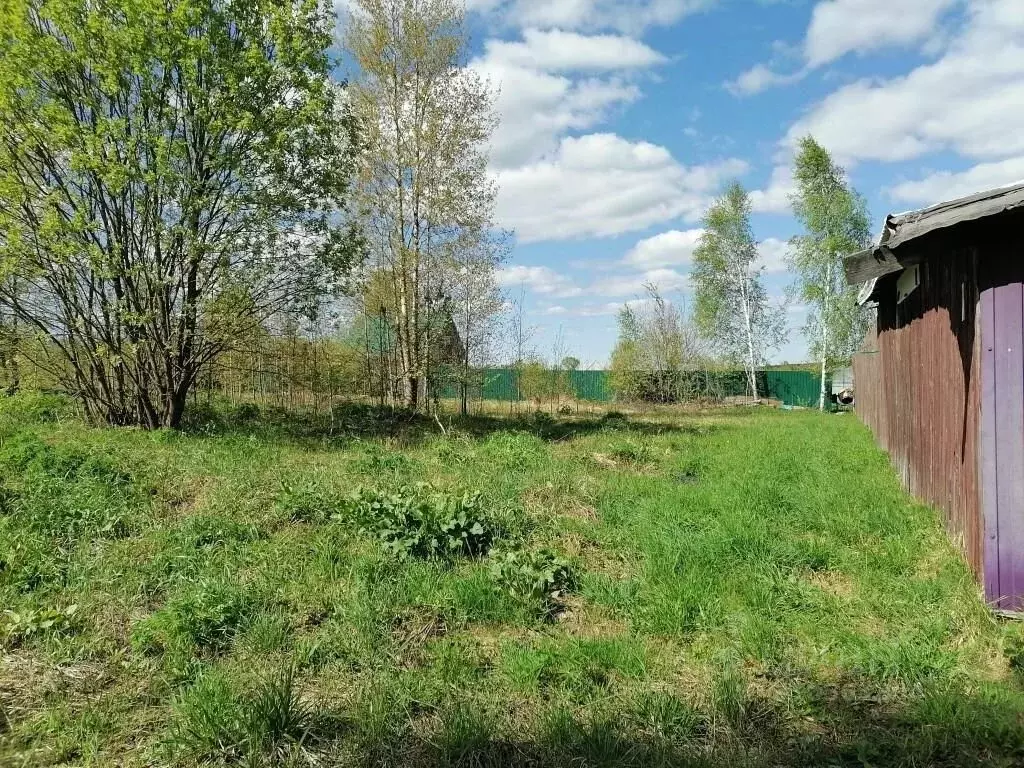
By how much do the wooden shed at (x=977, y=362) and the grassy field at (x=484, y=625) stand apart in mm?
371

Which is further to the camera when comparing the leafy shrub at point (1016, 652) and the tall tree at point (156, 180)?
the tall tree at point (156, 180)

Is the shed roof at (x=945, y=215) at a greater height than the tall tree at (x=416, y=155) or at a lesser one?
lesser

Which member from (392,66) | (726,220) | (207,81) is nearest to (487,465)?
(207,81)

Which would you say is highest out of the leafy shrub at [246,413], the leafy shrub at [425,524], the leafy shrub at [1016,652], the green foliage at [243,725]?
the leafy shrub at [246,413]

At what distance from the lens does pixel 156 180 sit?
9461 mm

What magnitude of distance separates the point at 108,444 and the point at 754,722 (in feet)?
27.9

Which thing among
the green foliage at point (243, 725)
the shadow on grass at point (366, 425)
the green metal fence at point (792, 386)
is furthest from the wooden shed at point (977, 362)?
the green metal fence at point (792, 386)

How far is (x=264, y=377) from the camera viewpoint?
1446cm

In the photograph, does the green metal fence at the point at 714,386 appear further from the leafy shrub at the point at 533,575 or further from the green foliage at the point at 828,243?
the leafy shrub at the point at 533,575

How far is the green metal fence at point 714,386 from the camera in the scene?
18703 millimetres

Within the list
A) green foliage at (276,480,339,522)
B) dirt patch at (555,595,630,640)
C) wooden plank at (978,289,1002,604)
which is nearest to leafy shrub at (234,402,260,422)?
green foliage at (276,480,339,522)

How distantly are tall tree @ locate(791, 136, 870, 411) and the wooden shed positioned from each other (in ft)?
67.6

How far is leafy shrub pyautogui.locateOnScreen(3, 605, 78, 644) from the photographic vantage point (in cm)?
384

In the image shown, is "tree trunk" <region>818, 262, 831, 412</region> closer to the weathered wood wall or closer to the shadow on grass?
the shadow on grass
